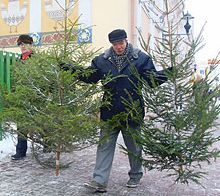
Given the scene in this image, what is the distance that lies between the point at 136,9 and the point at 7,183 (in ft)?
29.7

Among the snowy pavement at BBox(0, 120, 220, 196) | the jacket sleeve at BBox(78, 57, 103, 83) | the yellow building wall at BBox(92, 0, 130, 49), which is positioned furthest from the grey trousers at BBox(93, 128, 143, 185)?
the yellow building wall at BBox(92, 0, 130, 49)

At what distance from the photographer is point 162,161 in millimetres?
3854

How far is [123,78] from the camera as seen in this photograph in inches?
164

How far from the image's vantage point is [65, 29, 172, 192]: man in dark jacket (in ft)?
13.3

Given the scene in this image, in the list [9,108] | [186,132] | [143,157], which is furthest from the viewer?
[9,108]

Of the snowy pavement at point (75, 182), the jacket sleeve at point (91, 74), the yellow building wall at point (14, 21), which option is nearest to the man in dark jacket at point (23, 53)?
the snowy pavement at point (75, 182)

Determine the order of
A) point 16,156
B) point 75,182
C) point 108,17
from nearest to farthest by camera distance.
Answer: point 75,182 → point 16,156 → point 108,17

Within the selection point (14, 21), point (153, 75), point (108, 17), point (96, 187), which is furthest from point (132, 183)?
point (14, 21)

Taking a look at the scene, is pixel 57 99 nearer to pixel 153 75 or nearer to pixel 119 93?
pixel 119 93

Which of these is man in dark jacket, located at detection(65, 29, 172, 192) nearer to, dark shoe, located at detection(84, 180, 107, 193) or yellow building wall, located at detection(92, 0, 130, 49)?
dark shoe, located at detection(84, 180, 107, 193)

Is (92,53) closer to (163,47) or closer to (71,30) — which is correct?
(71,30)

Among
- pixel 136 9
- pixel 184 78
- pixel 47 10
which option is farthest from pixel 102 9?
pixel 184 78

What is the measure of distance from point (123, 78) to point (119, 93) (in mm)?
176

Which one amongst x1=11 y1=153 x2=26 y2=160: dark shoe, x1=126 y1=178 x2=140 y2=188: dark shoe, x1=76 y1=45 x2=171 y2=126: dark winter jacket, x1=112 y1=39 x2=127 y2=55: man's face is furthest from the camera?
x1=11 y1=153 x2=26 y2=160: dark shoe
